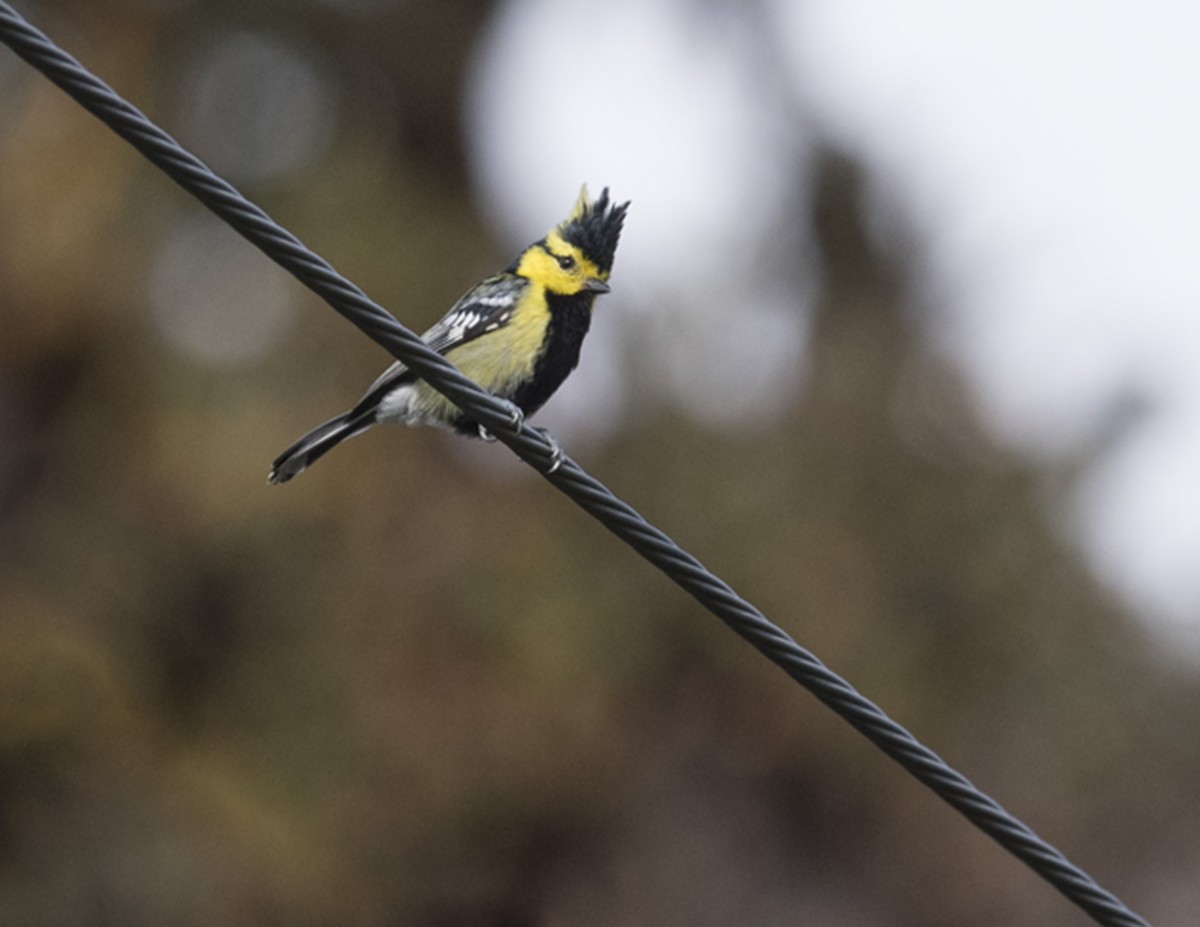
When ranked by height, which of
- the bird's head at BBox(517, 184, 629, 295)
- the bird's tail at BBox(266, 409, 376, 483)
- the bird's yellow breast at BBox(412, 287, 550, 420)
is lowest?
the bird's tail at BBox(266, 409, 376, 483)

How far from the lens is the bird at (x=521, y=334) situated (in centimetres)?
512

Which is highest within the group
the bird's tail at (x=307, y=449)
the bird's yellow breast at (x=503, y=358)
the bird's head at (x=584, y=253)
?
the bird's head at (x=584, y=253)

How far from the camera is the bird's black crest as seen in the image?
5.30 metres

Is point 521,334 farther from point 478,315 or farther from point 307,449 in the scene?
point 307,449

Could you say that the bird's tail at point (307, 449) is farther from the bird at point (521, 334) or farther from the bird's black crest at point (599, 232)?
the bird's black crest at point (599, 232)

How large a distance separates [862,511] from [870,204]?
9.70ft

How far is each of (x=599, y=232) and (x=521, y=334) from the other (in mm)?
499

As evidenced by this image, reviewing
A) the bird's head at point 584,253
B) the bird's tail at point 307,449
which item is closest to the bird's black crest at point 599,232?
the bird's head at point 584,253

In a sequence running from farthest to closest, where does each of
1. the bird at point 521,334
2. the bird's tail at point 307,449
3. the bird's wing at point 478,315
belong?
the bird's wing at point 478,315 < the bird at point 521,334 < the bird's tail at point 307,449

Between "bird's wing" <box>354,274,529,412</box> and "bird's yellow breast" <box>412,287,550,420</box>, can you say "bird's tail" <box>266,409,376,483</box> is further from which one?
"bird's yellow breast" <box>412,287,550,420</box>

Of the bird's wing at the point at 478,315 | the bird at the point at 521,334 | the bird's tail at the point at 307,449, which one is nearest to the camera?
the bird's tail at the point at 307,449

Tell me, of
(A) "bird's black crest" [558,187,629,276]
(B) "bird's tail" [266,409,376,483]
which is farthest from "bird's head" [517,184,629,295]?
(B) "bird's tail" [266,409,376,483]

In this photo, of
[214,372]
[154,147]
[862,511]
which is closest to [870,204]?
[862,511]

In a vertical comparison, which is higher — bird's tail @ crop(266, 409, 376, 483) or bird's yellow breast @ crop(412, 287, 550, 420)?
bird's yellow breast @ crop(412, 287, 550, 420)
